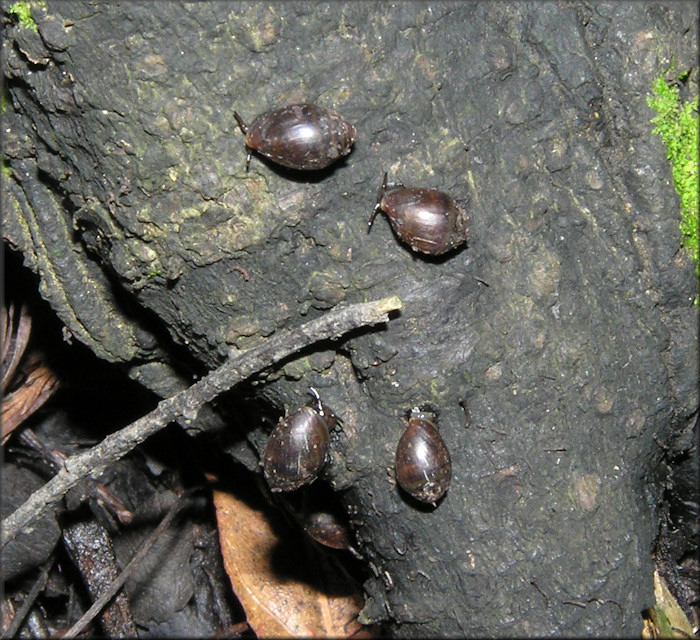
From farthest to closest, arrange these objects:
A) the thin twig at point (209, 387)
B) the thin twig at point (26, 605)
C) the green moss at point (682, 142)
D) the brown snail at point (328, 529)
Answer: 1. the thin twig at point (26, 605)
2. the brown snail at point (328, 529)
3. the green moss at point (682, 142)
4. the thin twig at point (209, 387)

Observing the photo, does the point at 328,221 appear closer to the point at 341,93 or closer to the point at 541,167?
the point at 341,93

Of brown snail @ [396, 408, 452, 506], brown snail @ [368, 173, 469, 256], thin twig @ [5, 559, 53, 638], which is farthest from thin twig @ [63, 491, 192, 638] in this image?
brown snail @ [368, 173, 469, 256]

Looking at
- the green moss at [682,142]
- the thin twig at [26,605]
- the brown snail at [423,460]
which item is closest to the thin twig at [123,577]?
the thin twig at [26,605]

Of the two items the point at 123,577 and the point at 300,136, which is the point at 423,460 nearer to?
the point at 300,136

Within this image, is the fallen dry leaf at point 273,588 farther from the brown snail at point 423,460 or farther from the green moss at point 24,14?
the green moss at point 24,14

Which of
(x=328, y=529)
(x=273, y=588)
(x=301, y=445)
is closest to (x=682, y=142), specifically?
(x=301, y=445)

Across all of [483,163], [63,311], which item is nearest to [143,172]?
[63,311]

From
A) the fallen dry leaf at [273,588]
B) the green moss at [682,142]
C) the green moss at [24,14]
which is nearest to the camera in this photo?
the green moss at [24,14]

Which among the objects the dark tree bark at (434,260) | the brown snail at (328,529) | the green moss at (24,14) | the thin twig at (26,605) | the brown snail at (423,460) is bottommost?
the thin twig at (26,605)
